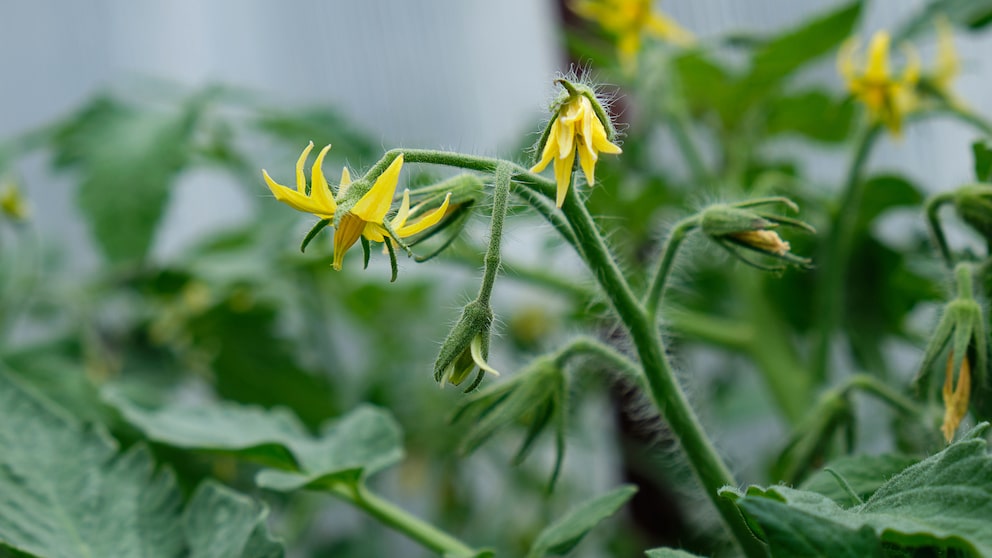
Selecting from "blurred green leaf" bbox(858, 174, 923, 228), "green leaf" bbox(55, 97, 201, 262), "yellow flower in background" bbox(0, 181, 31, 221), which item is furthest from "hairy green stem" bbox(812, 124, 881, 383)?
"yellow flower in background" bbox(0, 181, 31, 221)

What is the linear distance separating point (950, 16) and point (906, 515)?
538mm

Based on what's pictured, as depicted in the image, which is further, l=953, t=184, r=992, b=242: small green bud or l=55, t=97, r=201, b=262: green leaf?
l=55, t=97, r=201, b=262: green leaf

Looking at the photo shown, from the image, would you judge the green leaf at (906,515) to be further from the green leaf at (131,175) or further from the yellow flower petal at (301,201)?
the green leaf at (131,175)

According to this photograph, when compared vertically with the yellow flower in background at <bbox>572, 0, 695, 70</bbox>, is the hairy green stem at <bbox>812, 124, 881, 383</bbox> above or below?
below

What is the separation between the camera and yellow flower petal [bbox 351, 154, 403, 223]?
0.31 meters

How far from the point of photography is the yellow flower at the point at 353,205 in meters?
0.31

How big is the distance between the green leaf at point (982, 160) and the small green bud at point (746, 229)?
0.51 ft

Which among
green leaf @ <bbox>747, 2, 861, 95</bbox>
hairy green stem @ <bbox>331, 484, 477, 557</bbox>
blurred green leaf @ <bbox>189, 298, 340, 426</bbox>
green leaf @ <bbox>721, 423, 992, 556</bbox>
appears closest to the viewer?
green leaf @ <bbox>721, 423, 992, 556</bbox>

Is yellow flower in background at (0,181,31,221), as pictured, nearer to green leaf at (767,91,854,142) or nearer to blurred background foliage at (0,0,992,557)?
blurred background foliage at (0,0,992,557)

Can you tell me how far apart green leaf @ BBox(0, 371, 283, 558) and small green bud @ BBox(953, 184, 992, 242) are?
1.16 ft

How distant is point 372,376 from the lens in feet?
3.42

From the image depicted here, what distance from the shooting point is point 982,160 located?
0.48 metres

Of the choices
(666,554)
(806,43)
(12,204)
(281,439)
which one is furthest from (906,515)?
(12,204)

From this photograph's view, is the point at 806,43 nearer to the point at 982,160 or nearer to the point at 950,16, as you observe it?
the point at 950,16
